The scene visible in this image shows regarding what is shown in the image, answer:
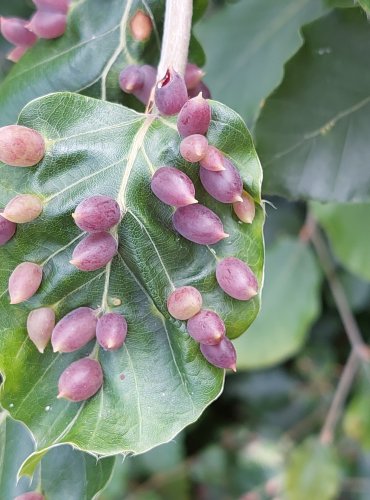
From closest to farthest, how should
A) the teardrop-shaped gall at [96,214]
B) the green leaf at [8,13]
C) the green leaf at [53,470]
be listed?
1. the teardrop-shaped gall at [96,214]
2. the green leaf at [53,470]
3. the green leaf at [8,13]

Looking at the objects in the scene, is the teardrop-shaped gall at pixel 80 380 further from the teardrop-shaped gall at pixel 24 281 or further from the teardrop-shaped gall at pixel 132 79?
the teardrop-shaped gall at pixel 132 79

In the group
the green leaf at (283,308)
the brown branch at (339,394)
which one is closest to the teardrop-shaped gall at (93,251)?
the green leaf at (283,308)

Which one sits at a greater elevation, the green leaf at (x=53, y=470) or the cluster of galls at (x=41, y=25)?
the cluster of galls at (x=41, y=25)

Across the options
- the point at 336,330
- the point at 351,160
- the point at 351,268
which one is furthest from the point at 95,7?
the point at 336,330

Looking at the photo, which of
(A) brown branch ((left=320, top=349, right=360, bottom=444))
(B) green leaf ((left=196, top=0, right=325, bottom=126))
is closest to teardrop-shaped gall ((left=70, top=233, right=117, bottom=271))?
(B) green leaf ((left=196, top=0, right=325, bottom=126))

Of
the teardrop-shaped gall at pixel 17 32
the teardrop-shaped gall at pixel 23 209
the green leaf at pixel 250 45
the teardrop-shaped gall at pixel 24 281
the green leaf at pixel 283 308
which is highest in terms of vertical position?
the teardrop-shaped gall at pixel 17 32

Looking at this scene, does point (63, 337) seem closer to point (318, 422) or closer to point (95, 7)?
point (95, 7)
